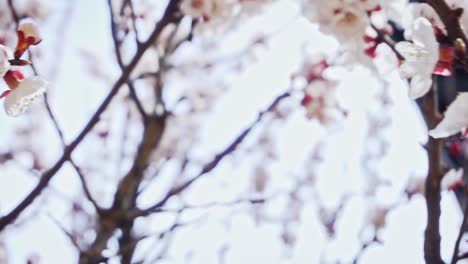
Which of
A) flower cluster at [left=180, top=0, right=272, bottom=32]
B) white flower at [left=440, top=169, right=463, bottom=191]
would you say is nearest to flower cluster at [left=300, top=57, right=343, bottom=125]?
flower cluster at [left=180, top=0, right=272, bottom=32]

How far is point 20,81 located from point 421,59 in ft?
2.08

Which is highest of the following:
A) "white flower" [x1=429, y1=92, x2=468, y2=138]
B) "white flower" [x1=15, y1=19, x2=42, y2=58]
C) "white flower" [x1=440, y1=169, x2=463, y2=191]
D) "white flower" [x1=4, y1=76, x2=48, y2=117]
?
"white flower" [x1=15, y1=19, x2=42, y2=58]

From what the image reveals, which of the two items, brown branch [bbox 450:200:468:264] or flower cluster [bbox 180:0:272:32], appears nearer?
brown branch [bbox 450:200:468:264]

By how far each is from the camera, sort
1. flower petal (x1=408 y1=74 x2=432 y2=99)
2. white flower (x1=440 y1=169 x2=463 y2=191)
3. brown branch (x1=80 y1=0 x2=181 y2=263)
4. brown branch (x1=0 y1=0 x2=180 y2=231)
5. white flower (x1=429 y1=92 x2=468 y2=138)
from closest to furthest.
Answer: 1. white flower (x1=429 y1=92 x2=468 y2=138)
2. flower petal (x1=408 y1=74 x2=432 y2=99)
3. brown branch (x1=0 y1=0 x2=180 y2=231)
4. white flower (x1=440 y1=169 x2=463 y2=191)
5. brown branch (x1=80 y1=0 x2=181 y2=263)

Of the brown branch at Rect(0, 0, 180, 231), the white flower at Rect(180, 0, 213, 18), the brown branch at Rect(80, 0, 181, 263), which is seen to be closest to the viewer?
the brown branch at Rect(0, 0, 180, 231)

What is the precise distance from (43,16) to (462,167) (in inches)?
117

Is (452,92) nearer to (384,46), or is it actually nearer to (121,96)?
(384,46)

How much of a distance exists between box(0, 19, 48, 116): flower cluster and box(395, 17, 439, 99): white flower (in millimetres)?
580

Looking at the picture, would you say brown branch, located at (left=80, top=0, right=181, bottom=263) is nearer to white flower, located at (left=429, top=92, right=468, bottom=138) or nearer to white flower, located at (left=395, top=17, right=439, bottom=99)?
white flower, located at (left=395, top=17, right=439, bottom=99)

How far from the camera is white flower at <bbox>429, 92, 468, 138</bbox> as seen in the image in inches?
27.2

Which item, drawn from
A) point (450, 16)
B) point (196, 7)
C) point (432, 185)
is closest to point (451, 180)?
point (432, 185)

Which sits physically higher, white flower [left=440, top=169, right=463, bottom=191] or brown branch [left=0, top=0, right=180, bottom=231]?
brown branch [left=0, top=0, right=180, bottom=231]

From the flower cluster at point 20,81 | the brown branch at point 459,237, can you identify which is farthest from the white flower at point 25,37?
the brown branch at point 459,237

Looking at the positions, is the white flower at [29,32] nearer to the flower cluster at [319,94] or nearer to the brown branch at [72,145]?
the brown branch at [72,145]
